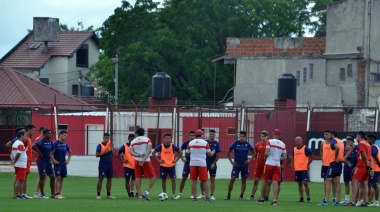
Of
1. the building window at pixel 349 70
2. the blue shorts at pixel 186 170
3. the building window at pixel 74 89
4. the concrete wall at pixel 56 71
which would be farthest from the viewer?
the building window at pixel 74 89

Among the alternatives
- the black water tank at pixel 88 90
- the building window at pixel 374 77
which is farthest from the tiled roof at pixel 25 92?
the black water tank at pixel 88 90

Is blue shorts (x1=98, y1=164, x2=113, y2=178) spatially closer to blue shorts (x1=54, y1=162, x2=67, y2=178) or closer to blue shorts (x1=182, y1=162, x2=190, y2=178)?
blue shorts (x1=54, y1=162, x2=67, y2=178)

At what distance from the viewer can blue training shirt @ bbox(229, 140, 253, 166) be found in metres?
31.5

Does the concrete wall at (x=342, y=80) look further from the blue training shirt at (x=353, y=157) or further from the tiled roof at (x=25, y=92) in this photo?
the blue training shirt at (x=353, y=157)

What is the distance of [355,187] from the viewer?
1120 inches

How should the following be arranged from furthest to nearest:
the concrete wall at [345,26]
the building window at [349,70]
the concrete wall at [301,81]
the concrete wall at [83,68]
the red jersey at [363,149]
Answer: the concrete wall at [83,68]
the concrete wall at [301,81]
the building window at [349,70]
the concrete wall at [345,26]
the red jersey at [363,149]

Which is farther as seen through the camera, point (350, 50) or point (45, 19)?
point (45, 19)

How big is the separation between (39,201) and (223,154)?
16603mm

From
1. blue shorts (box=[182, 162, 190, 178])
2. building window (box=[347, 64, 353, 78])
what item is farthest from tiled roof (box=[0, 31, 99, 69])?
blue shorts (box=[182, 162, 190, 178])

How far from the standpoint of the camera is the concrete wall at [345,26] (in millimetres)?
59875

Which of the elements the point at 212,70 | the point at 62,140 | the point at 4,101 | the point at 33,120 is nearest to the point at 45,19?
the point at 212,70

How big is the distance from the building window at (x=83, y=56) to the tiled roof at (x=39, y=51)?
52.1 inches

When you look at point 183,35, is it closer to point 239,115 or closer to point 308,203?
point 239,115

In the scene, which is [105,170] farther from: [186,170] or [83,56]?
[83,56]
